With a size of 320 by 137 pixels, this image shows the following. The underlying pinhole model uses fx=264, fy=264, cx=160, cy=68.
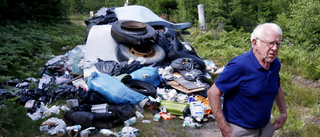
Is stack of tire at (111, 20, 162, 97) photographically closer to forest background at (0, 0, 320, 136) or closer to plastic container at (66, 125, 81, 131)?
forest background at (0, 0, 320, 136)

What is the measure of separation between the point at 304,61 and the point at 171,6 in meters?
13.2

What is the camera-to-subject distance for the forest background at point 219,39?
5.17 m

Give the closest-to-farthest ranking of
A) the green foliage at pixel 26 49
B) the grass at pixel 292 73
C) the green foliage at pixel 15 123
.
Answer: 1. the green foliage at pixel 15 123
2. the grass at pixel 292 73
3. the green foliage at pixel 26 49

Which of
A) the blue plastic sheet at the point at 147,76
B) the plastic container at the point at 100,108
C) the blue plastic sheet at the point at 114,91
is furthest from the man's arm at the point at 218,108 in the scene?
the blue plastic sheet at the point at 147,76

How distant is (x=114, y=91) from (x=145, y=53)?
272cm

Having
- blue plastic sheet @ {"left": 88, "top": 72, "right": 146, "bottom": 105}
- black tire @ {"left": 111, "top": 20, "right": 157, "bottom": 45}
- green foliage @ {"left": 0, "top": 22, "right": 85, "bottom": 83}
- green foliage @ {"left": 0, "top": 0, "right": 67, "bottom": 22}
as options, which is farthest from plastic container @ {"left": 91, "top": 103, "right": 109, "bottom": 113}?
green foliage @ {"left": 0, "top": 0, "right": 67, "bottom": 22}

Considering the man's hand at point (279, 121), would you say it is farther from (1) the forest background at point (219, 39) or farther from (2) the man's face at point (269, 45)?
(1) the forest background at point (219, 39)

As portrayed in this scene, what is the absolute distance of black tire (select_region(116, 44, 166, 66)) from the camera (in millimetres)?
6836

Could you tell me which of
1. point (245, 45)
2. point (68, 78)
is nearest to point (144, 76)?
point (68, 78)

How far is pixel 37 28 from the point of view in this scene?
40.7ft

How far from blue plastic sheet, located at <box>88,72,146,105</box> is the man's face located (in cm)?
299

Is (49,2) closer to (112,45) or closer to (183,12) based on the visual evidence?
(183,12)

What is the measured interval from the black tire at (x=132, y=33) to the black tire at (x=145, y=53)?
20 centimetres

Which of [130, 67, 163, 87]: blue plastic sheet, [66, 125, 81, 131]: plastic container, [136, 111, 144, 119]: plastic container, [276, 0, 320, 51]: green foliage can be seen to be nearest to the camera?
[66, 125, 81, 131]: plastic container
